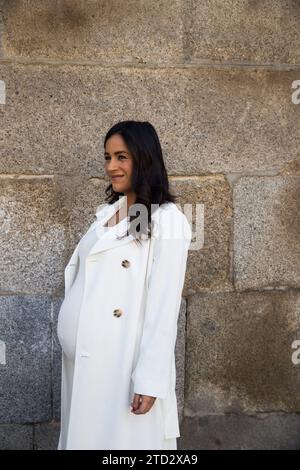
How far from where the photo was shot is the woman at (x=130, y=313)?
239cm

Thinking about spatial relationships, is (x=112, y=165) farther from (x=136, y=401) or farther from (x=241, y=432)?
(x=241, y=432)

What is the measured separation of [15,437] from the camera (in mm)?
3461

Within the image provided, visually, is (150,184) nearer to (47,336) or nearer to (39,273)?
(39,273)

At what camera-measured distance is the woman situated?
7.84ft

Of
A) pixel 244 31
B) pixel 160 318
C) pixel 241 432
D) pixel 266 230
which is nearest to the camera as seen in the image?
pixel 160 318

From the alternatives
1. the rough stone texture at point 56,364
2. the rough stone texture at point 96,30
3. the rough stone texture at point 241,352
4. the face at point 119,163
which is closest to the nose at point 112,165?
the face at point 119,163

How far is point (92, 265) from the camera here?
2.53 m

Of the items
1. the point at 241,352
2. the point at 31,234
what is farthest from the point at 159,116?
the point at 241,352

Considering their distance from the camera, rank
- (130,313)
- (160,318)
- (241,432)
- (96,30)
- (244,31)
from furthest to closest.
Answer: (241,432)
(244,31)
(96,30)
(130,313)
(160,318)

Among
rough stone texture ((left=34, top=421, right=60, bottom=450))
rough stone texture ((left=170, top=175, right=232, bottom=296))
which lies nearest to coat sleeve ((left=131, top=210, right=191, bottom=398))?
rough stone texture ((left=170, top=175, right=232, bottom=296))

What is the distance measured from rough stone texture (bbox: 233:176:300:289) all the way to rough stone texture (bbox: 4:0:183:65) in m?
0.95

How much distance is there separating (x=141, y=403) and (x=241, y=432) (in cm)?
156

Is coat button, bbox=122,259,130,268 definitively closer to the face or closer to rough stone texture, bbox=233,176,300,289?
the face
